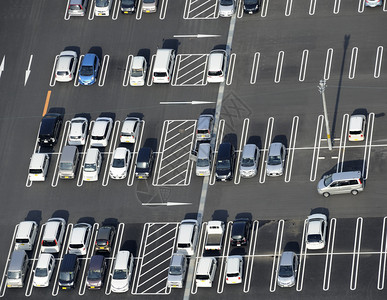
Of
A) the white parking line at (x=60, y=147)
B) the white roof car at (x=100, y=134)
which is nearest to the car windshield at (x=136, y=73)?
the white roof car at (x=100, y=134)

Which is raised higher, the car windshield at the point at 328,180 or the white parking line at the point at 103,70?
the white parking line at the point at 103,70

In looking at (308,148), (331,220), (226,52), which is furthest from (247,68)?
(331,220)

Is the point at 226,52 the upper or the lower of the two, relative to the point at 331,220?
upper

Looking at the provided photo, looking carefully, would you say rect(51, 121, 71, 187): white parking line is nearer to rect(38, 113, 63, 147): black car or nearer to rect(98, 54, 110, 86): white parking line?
rect(38, 113, 63, 147): black car

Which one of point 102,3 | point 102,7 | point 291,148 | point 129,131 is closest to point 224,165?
point 291,148

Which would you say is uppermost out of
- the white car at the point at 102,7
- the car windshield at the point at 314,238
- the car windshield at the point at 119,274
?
the white car at the point at 102,7

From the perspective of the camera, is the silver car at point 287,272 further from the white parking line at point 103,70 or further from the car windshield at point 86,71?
the car windshield at point 86,71

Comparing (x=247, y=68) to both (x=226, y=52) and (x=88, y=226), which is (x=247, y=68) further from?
(x=88, y=226)
